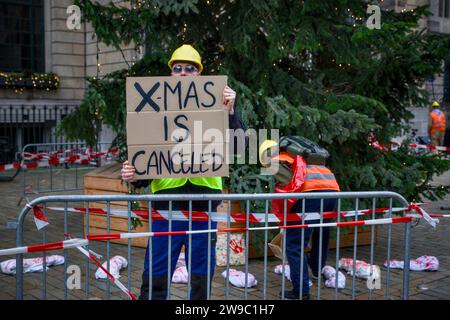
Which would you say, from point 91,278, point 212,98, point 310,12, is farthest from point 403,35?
point 91,278

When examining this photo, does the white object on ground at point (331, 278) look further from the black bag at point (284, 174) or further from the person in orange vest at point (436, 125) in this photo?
the person in orange vest at point (436, 125)

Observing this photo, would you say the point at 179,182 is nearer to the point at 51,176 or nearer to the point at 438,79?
the point at 51,176

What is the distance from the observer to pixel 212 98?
3.82 m

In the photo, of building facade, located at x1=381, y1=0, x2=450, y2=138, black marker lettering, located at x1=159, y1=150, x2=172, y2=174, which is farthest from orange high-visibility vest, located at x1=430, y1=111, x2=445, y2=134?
black marker lettering, located at x1=159, y1=150, x2=172, y2=174

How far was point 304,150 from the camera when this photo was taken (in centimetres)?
518

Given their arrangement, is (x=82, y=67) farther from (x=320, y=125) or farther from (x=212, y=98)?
(x=212, y=98)

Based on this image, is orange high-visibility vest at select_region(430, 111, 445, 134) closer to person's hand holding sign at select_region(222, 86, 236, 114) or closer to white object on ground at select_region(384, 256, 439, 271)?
white object on ground at select_region(384, 256, 439, 271)

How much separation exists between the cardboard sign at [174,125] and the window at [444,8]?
929 inches

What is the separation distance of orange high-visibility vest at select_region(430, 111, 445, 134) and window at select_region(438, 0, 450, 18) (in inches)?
285

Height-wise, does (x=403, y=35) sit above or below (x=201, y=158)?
above

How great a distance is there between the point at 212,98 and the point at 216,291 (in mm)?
2333

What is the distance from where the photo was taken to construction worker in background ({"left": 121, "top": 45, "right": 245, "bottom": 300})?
152 inches

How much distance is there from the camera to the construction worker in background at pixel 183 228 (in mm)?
3864

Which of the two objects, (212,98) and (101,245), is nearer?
(212,98)
